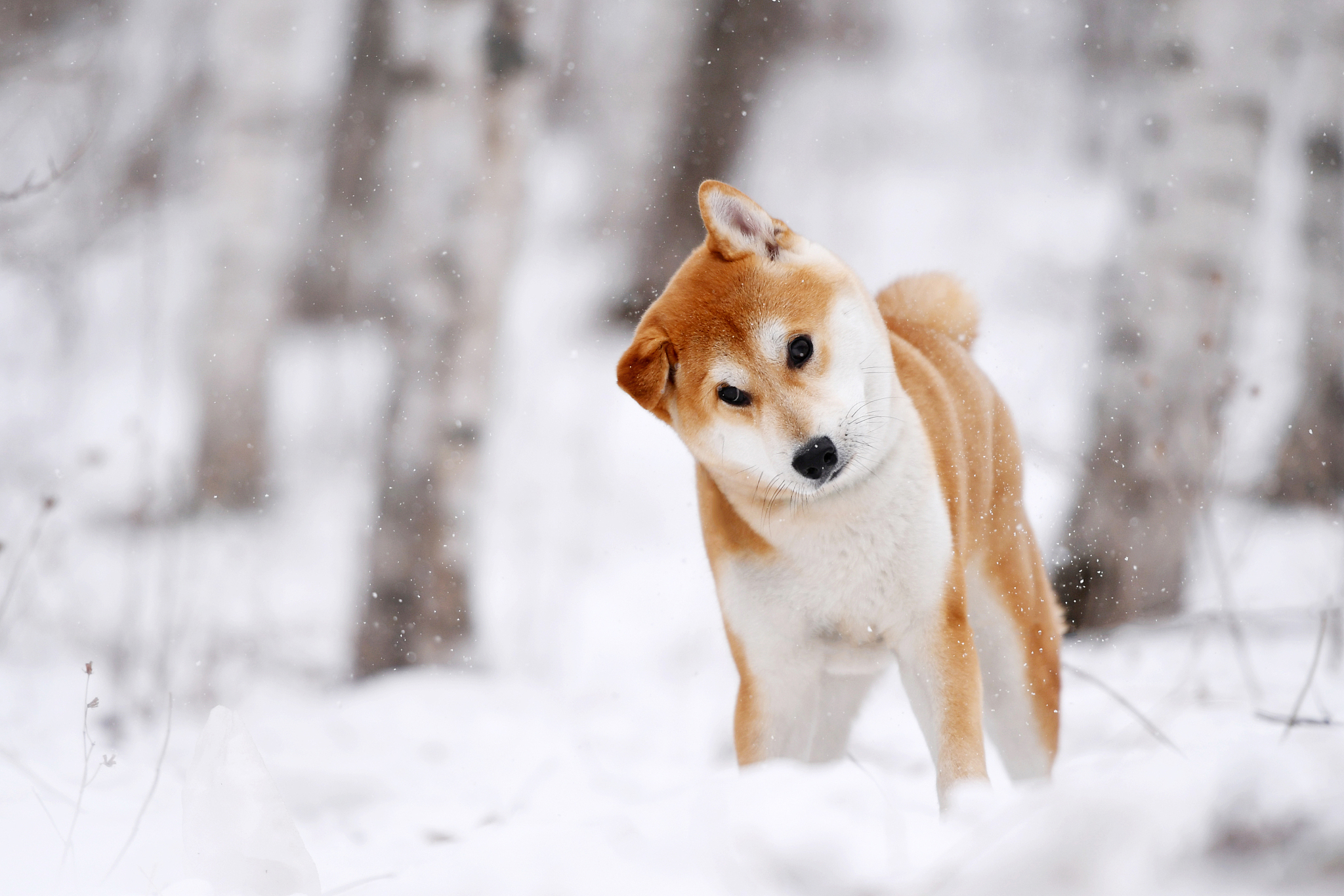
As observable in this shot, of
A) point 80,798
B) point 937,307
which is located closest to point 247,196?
point 80,798

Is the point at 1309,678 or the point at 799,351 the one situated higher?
the point at 799,351

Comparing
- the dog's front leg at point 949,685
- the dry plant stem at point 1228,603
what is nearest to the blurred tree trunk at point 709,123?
the dog's front leg at point 949,685

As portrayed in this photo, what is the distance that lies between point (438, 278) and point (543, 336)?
35 cm

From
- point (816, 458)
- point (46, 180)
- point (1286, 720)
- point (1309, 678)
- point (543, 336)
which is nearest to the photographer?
point (816, 458)

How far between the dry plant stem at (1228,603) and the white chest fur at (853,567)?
931 mm

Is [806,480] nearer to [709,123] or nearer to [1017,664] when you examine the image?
[1017,664]

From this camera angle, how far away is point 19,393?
2.78m

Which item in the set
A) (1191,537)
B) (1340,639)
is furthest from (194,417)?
(1340,639)

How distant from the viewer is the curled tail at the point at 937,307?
1.68 meters

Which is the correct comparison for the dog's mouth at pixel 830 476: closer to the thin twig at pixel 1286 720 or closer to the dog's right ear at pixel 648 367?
the dog's right ear at pixel 648 367

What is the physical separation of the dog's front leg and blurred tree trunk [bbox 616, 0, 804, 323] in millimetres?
1266

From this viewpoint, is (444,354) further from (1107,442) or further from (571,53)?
(1107,442)

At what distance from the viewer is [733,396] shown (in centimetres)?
136

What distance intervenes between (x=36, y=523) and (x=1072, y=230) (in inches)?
115
